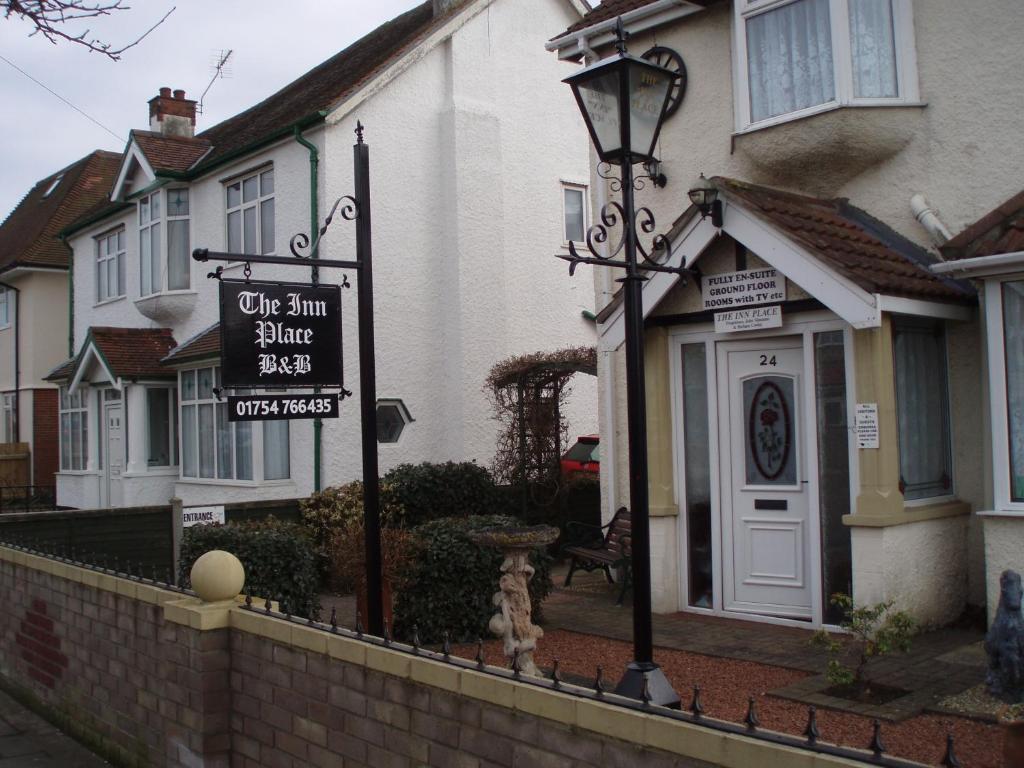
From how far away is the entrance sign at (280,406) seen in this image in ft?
21.8

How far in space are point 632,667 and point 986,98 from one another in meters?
5.76

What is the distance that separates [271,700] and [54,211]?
2657 centimetres

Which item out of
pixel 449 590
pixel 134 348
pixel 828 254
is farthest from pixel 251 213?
pixel 828 254

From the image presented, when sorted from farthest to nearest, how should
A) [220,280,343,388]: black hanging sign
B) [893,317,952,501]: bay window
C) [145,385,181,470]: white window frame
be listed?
[145,385,181,470]: white window frame
[893,317,952,501]: bay window
[220,280,343,388]: black hanging sign

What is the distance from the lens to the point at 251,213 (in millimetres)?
16688

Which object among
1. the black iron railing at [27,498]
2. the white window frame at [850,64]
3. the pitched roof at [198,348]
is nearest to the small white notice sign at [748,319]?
the white window frame at [850,64]

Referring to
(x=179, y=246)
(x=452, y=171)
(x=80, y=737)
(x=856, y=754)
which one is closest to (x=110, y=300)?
(x=179, y=246)

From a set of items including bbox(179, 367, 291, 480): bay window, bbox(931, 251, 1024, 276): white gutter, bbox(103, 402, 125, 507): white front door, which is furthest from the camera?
bbox(103, 402, 125, 507): white front door

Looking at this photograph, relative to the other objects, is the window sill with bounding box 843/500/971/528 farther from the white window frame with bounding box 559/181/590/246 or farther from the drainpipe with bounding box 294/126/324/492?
the white window frame with bounding box 559/181/590/246

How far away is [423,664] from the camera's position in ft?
14.3

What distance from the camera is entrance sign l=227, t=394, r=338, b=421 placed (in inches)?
262

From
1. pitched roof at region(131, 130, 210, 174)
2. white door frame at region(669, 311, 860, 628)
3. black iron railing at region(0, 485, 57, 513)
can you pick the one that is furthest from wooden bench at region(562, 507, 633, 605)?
black iron railing at region(0, 485, 57, 513)

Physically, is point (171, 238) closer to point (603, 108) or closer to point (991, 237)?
point (603, 108)

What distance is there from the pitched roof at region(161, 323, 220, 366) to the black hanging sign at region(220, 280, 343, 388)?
1019cm
